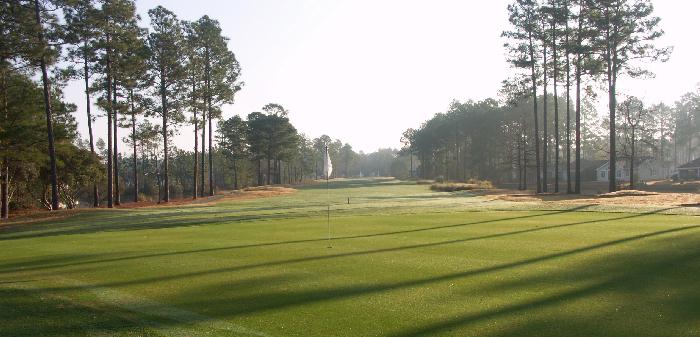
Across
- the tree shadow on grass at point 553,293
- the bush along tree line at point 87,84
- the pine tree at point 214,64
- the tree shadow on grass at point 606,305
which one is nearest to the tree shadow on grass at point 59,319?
the tree shadow on grass at point 553,293

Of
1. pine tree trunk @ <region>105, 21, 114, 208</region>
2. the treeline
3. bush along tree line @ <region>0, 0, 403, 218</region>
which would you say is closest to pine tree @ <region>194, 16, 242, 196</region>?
bush along tree line @ <region>0, 0, 403, 218</region>

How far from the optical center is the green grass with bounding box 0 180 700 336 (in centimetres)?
736

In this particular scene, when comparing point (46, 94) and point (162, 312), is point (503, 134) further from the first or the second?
point (162, 312)

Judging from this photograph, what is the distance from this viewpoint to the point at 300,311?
8.16 meters

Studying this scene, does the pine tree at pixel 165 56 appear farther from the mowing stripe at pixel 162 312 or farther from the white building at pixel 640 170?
the white building at pixel 640 170

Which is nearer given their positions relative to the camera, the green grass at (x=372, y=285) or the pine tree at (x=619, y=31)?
the green grass at (x=372, y=285)

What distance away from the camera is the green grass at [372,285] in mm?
7363

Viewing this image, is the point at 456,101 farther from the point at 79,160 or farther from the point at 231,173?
the point at 79,160

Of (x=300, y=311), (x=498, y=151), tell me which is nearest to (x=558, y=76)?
(x=300, y=311)

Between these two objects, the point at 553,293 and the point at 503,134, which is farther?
the point at 503,134

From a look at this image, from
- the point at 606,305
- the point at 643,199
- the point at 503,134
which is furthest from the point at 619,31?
the point at 503,134

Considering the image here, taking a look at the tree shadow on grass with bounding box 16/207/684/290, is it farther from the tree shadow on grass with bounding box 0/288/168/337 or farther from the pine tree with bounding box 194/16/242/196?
the pine tree with bounding box 194/16/242/196

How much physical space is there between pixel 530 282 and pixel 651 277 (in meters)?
2.16

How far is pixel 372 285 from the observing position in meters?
9.75
